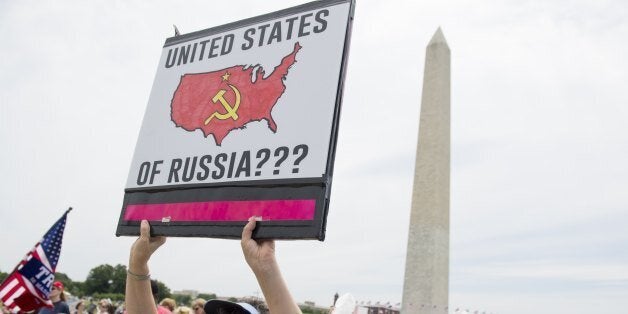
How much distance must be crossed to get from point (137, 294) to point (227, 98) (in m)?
0.76

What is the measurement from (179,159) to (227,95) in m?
0.27

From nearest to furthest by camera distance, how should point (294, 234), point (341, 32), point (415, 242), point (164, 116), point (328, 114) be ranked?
point (294, 234) → point (328, 114) → point (341, 32) → point (164, 116) → point (415, 242)

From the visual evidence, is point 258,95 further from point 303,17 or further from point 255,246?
point 255,246

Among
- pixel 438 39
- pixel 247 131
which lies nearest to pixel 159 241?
pixel 247 131

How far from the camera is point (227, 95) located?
1968 mm

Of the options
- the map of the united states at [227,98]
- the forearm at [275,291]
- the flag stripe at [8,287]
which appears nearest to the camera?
the forearm at [275,291]

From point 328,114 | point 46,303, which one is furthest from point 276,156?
point 46,303

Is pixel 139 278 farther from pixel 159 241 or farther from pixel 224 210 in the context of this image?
pixel 224 210

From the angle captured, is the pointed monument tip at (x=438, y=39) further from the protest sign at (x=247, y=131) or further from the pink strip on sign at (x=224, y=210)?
the pink strip on sign at (x=224, y=210)

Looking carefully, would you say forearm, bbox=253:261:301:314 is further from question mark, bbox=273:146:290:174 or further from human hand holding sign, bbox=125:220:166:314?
human hand holding sign, bbox=125:220:166:314

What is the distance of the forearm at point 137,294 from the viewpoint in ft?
6.68

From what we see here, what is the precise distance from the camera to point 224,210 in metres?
1.74

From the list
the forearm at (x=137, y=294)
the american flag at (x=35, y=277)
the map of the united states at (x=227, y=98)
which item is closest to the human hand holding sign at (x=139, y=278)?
the forearm at (x=137, y=294)

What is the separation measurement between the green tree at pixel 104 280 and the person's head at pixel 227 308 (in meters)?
84.6
